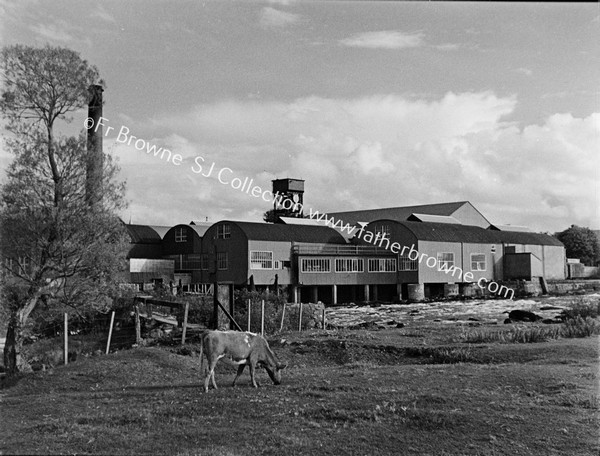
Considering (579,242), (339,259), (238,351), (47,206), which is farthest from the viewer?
(579,242)

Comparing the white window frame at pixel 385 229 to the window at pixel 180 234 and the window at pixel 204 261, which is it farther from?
the window at pixel 180 234

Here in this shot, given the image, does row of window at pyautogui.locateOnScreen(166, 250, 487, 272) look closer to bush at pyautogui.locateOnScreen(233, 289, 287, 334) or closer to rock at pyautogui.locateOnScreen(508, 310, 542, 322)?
bush at pyautogui.locateOnScreen(233, 289, 287, 334)

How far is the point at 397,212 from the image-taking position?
336ft

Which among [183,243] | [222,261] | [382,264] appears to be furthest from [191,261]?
[382,264]

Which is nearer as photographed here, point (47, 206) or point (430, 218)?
point (47, 206)

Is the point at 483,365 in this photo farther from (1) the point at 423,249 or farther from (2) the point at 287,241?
(1) the point at 423,249

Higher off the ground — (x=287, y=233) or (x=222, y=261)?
(x=287, y=233)

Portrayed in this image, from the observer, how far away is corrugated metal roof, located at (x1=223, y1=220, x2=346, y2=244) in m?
59.9

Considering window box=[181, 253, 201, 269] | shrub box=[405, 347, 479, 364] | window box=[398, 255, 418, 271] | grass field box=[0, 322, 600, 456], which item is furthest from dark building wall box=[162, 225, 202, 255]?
grass field box=[0, 322, 600, 456]

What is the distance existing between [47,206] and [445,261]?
5390 cm

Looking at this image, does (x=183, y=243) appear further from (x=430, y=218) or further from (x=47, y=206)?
(x=47, y=206)

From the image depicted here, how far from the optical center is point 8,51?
→ 1788 cm

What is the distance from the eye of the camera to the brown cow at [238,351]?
46.9 feet

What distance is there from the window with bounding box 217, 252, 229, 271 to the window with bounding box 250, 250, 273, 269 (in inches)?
108
